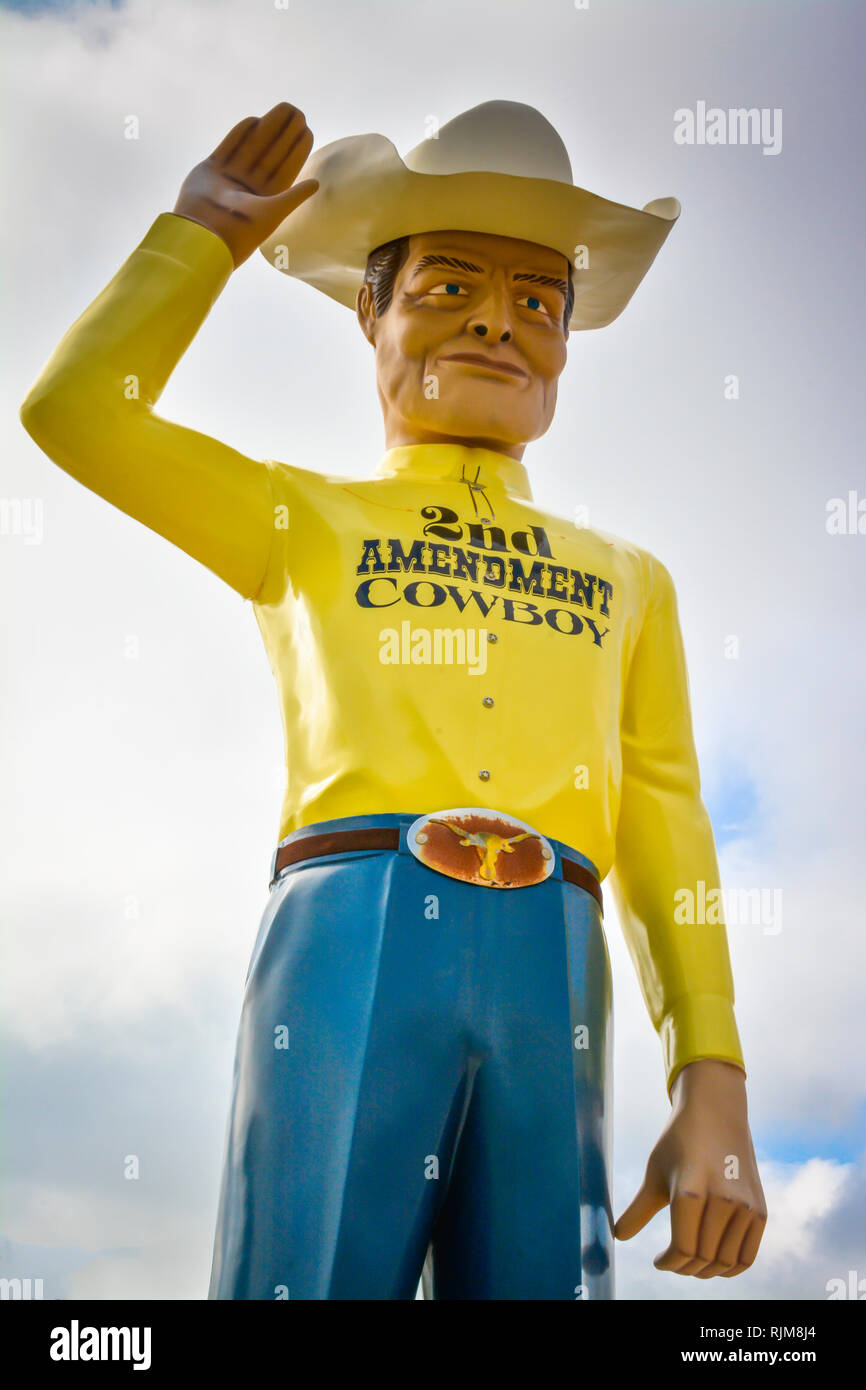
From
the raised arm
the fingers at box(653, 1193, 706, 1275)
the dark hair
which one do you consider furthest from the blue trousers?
the dark hair

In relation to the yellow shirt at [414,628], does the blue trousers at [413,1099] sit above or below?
below

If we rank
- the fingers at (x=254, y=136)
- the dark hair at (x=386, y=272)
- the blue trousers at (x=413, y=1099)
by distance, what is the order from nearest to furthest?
1. the blue trousers at (x=413, y=1099)
2. the fingers at (x=254, y=136)
3. the dark hair at (x=386, y=272)

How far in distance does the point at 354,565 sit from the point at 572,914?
812 mm

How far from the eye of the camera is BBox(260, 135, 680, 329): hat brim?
10.9ft

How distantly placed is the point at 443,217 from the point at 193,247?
2.05ft

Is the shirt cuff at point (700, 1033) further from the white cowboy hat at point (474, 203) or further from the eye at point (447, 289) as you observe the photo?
the white cowboy hat at point (474, 203)

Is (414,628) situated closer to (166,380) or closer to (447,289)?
(166,380)

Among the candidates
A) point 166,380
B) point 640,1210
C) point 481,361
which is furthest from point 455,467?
point 640,1210

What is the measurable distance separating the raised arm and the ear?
401 mm

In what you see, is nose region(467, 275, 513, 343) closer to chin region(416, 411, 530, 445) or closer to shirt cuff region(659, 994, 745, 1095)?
chin region(416, 411, 530, 445)

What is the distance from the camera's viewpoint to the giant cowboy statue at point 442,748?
8.24 feet

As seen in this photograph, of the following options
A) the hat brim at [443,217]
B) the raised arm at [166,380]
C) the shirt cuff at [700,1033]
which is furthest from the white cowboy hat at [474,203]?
the shirt cuff at [700,1033]

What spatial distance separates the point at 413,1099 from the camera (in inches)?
98.7
